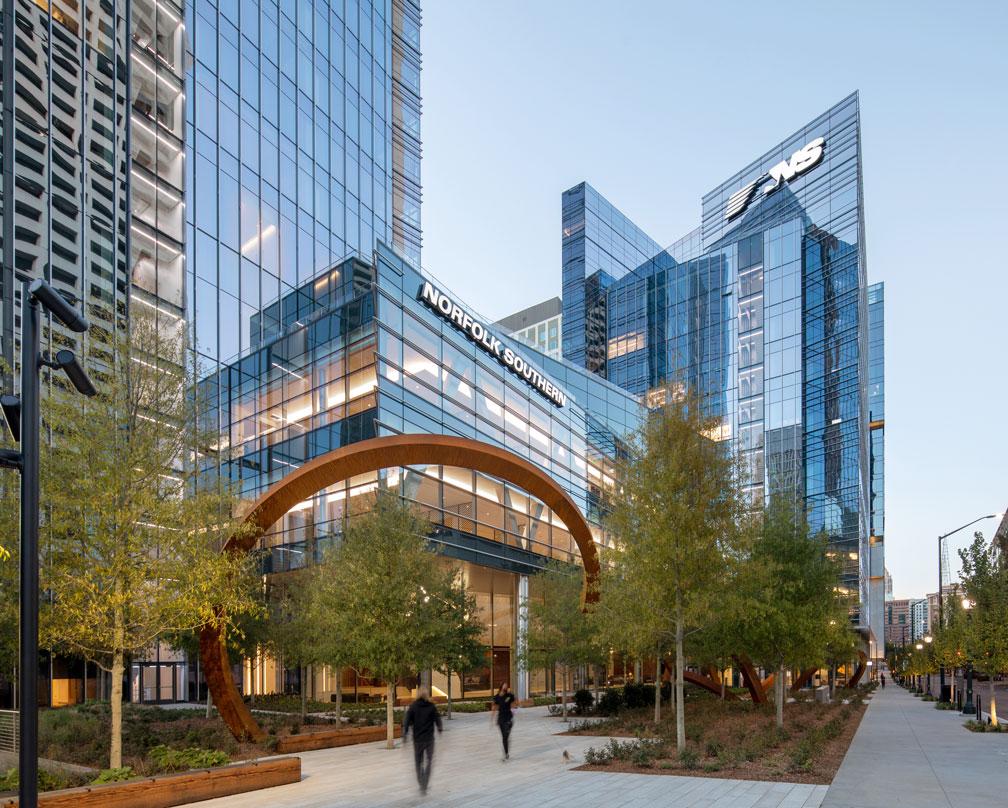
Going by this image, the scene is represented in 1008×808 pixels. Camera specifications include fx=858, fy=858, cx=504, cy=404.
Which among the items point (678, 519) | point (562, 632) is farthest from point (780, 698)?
point (678, 519)

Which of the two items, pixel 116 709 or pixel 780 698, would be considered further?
pixel 780 698

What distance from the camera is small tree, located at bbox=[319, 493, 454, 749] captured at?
2197cm

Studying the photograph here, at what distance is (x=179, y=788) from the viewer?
13.7 m

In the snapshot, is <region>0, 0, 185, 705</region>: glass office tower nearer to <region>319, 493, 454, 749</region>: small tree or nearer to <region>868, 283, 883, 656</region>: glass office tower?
<region>319, 493, 454, 749</region>: small tree

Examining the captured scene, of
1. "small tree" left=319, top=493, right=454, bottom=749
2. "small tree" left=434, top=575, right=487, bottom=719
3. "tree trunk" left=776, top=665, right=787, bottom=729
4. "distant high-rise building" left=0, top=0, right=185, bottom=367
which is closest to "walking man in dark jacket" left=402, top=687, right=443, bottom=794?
"small tree" left=319, top=493, right=454, bottom=749

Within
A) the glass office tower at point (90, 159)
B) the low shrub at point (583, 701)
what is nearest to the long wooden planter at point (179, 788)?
the low shrub at point (583, 701)

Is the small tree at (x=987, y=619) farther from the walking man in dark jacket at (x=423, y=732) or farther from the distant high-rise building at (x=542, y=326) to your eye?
the distant high-rise building at (x=542, y=326)

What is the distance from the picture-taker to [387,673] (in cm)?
2206

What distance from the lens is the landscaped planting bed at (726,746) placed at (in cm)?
1677

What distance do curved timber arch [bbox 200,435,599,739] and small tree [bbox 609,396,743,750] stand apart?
5.33m

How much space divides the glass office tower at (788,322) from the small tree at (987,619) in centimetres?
4300

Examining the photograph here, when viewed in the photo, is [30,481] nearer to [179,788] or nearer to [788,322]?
[179,788]

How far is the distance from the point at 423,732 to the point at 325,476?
8557 millimetres

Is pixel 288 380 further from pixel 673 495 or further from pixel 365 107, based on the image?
pixel 673 495
